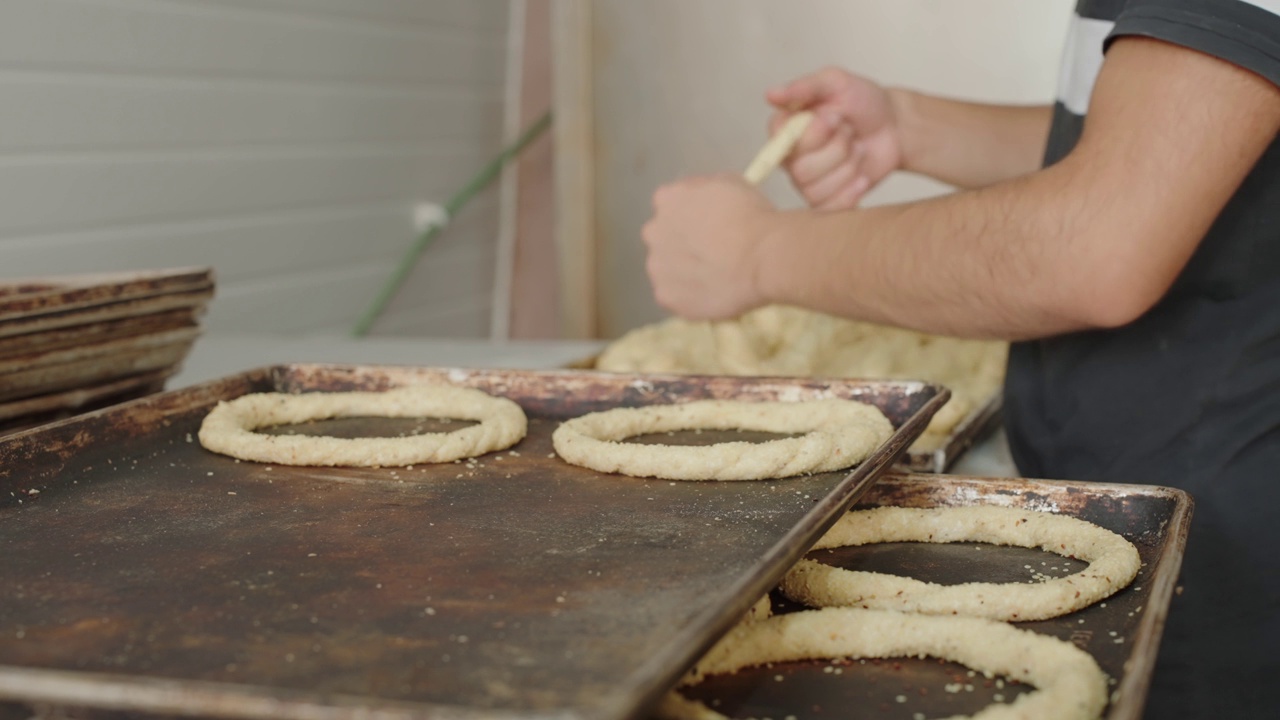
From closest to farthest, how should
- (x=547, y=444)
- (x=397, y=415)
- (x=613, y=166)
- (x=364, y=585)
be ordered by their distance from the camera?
(x=364, y=585) → (x=547, y=444) → (x=397, y=415) → (x=613, y=166)

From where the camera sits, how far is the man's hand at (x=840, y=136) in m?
1.88

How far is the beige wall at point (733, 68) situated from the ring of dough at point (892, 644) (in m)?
2.54

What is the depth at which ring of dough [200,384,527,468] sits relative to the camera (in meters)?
1.17

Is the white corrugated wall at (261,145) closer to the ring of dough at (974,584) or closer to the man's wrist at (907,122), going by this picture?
the man's wrist at (907,122)

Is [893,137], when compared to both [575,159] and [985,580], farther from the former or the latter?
[575,159]

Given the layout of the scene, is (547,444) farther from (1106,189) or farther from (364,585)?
(1106,189)

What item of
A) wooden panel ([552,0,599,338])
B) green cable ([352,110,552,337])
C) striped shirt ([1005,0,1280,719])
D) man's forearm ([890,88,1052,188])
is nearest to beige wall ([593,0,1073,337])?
wooden panel ([552,0,599,338])

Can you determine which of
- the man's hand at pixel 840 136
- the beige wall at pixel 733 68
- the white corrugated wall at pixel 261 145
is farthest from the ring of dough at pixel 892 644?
the beige wall at pixel 733 68

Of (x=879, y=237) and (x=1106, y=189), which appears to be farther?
(x=879, y=237)

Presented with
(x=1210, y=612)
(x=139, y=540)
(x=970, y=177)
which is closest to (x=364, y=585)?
(x=139, y=540)

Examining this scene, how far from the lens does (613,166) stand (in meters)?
3.79

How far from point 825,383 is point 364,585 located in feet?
2.13

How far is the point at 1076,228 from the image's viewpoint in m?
1.11

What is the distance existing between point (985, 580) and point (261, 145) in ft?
7.91
